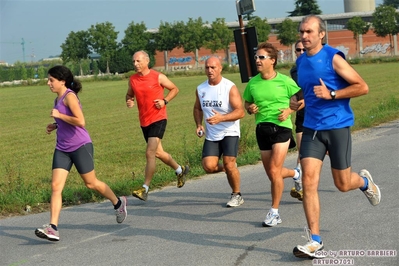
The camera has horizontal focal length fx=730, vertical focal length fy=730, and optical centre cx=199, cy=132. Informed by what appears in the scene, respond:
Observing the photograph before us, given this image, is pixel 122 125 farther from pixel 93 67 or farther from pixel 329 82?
pixel 93 67

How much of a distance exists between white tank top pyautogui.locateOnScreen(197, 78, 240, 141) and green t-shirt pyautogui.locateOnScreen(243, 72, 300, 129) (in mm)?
755

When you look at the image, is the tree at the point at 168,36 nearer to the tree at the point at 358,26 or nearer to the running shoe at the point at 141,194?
the tree at the point at 358,26

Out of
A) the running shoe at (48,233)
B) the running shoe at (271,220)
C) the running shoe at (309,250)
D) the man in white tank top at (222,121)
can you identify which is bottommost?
the running shoe at (271,220)

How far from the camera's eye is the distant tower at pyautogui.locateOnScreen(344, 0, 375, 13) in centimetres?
13275

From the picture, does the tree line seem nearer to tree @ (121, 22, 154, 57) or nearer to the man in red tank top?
tree @ (121, 22, 154, 57)

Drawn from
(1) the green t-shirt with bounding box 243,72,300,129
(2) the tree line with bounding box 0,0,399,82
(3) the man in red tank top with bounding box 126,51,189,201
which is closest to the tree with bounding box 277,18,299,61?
(2) the tree line with bounding box 0,0,399,82

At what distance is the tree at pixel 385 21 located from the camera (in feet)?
332

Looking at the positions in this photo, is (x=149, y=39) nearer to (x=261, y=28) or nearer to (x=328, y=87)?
(x=261, y=28)

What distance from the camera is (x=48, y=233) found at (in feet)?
25.6

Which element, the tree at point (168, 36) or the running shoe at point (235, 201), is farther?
the tree at point (168, 36)

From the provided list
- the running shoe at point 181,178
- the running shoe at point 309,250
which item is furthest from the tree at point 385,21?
the running shoe at point 309,250

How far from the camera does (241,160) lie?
1410cm

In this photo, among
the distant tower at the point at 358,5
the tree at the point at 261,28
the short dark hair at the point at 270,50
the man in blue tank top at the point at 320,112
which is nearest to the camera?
the man in blue tank top at the point at 320,112

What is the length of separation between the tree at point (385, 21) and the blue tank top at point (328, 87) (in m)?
98.3
